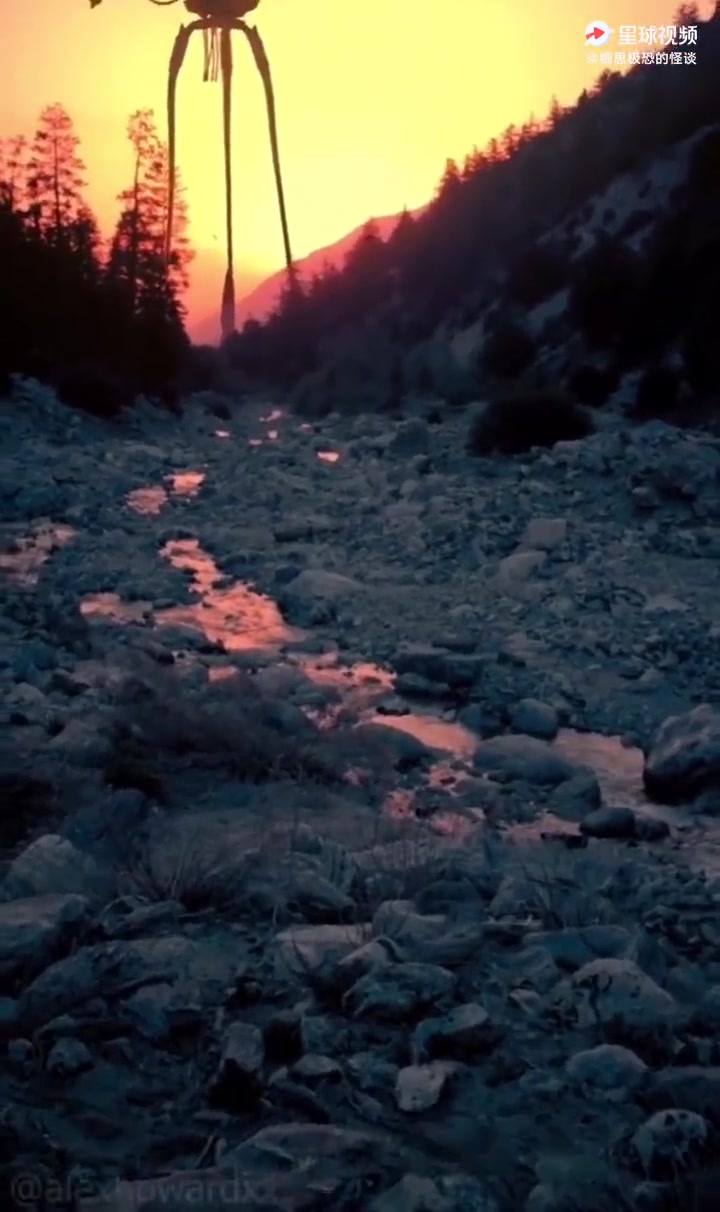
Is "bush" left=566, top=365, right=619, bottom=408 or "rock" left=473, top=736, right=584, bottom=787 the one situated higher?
"bush" left=566, top=365, right=619, bottom=408

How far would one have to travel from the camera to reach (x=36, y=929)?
8.46 ft

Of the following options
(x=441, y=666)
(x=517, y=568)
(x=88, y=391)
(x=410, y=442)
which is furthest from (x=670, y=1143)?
(x=88, y=391)

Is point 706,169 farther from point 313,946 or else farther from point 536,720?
point 313,946

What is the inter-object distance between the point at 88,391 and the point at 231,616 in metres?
12.5

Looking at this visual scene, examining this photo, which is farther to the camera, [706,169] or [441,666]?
[706,169]

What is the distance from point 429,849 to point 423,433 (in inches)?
449

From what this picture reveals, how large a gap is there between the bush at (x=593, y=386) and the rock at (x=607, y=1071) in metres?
16.6

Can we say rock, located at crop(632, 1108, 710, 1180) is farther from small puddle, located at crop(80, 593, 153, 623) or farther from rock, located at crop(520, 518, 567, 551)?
rock, located at crop(520, 518, 567, 551)

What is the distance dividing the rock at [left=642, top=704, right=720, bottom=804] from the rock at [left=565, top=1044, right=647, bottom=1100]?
6.43 feet

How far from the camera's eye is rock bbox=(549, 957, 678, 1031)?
238 cm

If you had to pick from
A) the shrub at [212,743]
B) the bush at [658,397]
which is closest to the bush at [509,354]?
the bush at [658,397]

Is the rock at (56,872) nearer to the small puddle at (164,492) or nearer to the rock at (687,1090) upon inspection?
the rock at (687,1090)

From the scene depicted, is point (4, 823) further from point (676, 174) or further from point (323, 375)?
point (676, 174)

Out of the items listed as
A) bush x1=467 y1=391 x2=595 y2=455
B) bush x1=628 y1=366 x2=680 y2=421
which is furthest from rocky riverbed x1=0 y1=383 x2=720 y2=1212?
bush x1=628 y1=366 x2=680 y2=421
